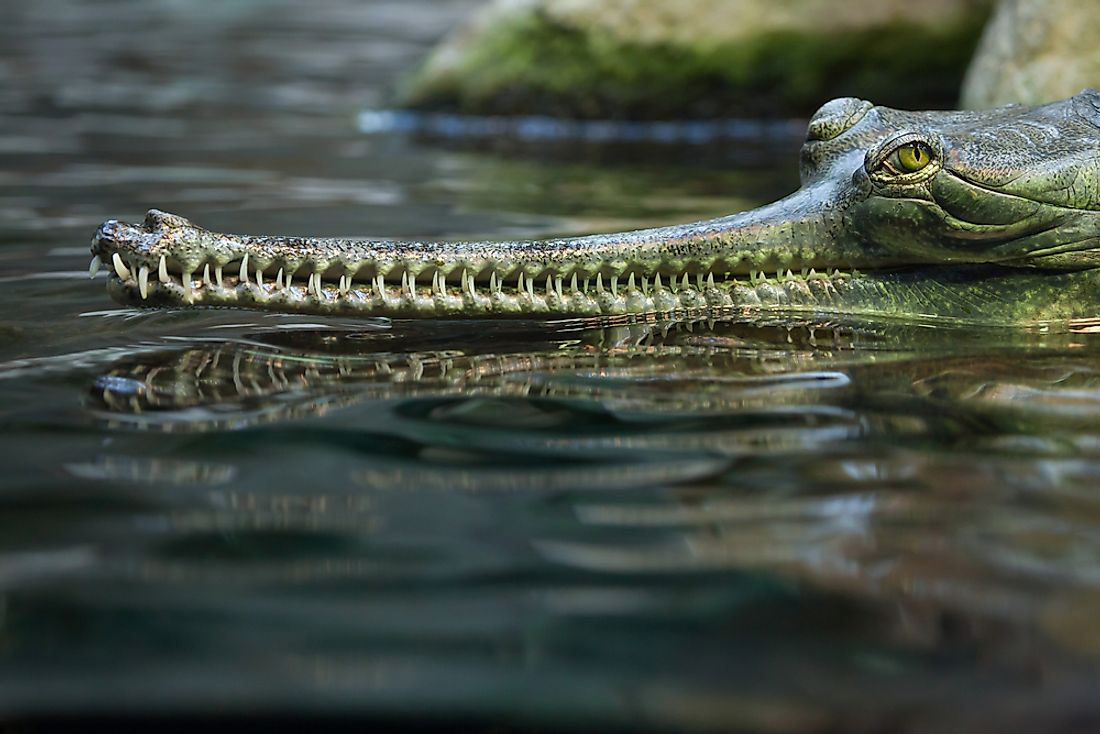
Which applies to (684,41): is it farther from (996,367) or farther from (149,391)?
(149,391)

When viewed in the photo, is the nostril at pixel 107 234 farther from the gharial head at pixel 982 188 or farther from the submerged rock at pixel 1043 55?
the submerged rock at pixel 1043 55

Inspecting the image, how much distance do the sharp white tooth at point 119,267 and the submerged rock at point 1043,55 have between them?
4989mm

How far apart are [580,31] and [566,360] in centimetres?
696

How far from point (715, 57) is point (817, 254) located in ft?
20.5

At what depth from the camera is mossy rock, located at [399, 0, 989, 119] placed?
10211 millimetres

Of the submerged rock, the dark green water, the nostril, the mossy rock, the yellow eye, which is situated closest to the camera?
the dark green water

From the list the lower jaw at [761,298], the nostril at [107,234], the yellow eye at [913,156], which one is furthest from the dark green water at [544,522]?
the yellow eye at [913,156]

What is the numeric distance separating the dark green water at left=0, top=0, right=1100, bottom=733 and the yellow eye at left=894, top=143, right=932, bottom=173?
1.83ft

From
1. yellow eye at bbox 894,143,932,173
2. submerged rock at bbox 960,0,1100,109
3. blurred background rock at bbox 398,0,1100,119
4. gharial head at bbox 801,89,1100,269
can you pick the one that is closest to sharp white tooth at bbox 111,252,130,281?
gharial head at bbox 801,89,1100,269

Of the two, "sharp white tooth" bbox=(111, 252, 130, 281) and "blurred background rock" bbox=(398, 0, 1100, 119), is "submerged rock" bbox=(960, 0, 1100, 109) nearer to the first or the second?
"blurred background rock" bbox=(398, 0, 1100, 119)

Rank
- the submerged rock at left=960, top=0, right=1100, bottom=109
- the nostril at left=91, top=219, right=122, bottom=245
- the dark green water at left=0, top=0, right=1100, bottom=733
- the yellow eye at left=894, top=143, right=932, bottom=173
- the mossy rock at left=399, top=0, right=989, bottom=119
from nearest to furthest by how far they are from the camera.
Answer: the dark green water at left=0, top=0, right=1100, bottom=733 < the nostril at left=91, top=219, right=122, bottom=245 < the yellow eye at left=894, top=143, right=932, bottom=173 < the submerged rock at left=960, top=0, right=1100, bottom=109 < the mossy rock at left=399, top=0, right=989, bottom=119

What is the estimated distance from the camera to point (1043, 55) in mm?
7324

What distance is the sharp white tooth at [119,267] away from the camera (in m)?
3.84

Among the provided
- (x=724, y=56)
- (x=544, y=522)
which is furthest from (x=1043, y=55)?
(x=544, y=522)
